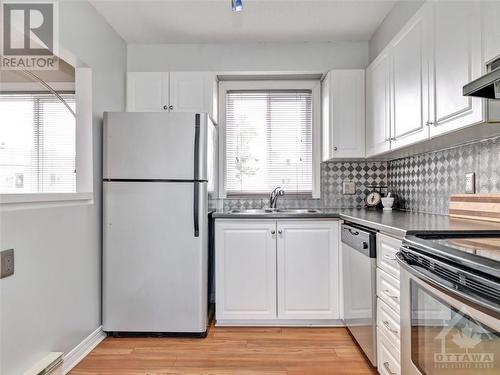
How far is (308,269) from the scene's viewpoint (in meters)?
2.59

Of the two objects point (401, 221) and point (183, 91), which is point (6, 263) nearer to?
point (183, 91)

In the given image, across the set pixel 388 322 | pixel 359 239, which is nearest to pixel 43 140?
pixel 359 239

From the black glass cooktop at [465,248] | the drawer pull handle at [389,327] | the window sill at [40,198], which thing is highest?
the window sill at [40,198]

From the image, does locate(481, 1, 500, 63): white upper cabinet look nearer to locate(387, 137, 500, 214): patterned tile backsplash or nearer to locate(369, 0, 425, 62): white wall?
locate(387, 137, 500, 214): patterned tile backsplash

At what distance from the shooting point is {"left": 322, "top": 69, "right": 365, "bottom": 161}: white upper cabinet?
2.81 m

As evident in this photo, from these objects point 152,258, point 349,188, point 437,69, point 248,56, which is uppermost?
point 248,56

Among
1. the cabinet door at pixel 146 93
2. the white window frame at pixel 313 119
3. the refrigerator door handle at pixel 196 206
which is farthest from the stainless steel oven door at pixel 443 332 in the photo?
the cabinet door at pixel 146 93

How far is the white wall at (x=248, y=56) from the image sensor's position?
305 cm

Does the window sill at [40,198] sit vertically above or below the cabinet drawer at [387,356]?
above

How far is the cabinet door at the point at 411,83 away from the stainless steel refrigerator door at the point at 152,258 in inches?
56.9

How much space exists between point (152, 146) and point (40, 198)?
0.85 m

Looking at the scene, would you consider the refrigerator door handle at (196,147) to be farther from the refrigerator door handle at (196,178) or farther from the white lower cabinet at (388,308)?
the white lower cabinet at (388,308)

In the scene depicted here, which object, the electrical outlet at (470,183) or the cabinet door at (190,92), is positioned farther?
the cabinet door at (190,92)

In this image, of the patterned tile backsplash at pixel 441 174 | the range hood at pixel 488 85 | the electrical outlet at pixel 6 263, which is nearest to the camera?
the range hood at pixel 488 85
